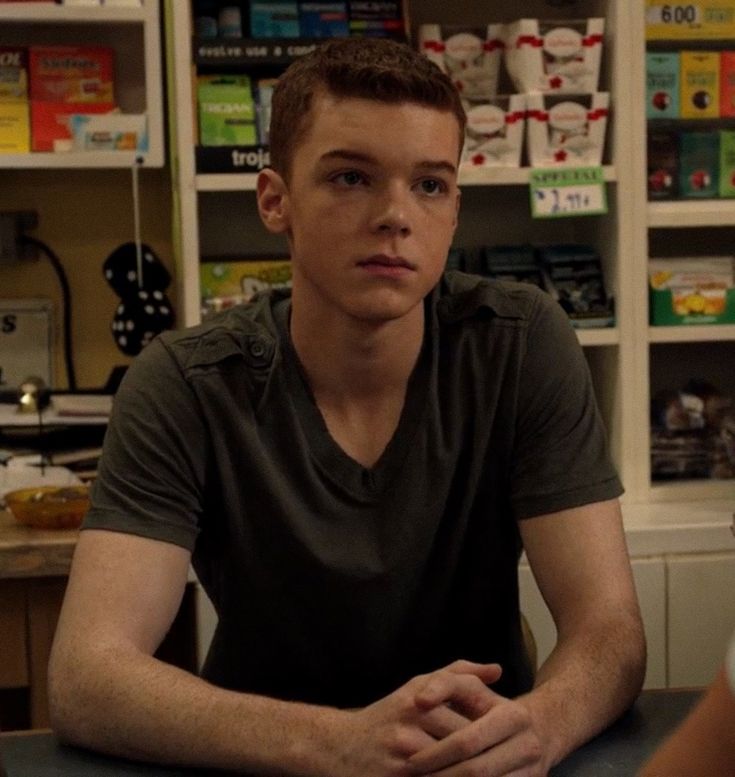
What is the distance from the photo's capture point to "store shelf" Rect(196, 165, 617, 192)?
95.1 inches

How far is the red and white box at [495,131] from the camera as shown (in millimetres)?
2473

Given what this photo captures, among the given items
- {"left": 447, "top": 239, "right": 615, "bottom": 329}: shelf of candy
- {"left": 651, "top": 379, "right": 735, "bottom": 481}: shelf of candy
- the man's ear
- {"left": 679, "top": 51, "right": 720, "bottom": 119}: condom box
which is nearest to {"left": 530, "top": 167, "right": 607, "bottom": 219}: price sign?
{"left": 447, "top": 239, "right": 615, "bottom": 329}: shelf of candy

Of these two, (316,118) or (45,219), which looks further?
(45,219)

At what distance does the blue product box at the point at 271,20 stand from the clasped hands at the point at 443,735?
63.0 inches

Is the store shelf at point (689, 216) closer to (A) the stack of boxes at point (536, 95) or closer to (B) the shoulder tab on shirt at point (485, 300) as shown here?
(A) the stack of boxes at point (536, 95)

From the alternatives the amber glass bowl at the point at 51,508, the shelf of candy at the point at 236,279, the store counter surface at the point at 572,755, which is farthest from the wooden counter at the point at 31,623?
the store counter surface at the point at 572,755

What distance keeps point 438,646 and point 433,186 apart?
524mm

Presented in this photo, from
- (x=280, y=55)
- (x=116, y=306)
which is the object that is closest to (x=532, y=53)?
(x=280, y=55)

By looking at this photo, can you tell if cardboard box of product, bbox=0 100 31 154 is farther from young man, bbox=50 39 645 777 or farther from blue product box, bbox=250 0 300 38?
young man, bbox=50 39 645 777

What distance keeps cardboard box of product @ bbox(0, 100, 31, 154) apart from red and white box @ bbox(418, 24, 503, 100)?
0.77 metres

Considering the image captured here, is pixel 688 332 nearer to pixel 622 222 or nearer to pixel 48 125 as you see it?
pixel 622 222

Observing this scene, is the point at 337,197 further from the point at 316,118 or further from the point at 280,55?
the point at 280,55

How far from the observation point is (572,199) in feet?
8.07

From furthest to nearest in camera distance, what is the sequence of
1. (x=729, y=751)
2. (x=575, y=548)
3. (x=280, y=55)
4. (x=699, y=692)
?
(x=280, y=55)
(x=575, y=548)
(x=699, y=692)
(x=729, y=751)
